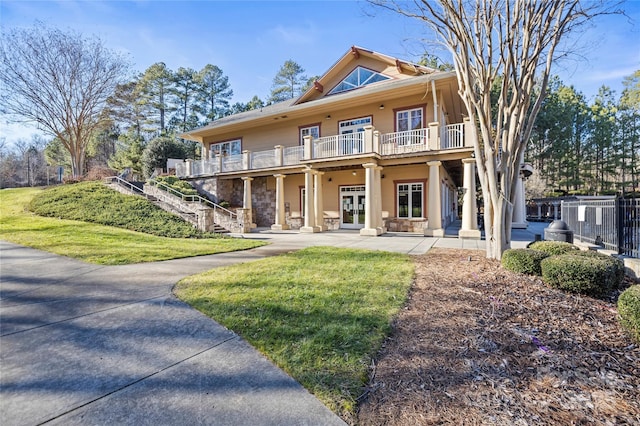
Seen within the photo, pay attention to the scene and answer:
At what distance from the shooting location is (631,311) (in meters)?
3.07

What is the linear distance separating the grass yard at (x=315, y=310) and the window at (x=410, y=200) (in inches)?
338

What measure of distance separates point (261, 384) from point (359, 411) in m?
0.83

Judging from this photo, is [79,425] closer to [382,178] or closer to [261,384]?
[261,384]

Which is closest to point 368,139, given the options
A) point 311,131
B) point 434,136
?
point 434,136

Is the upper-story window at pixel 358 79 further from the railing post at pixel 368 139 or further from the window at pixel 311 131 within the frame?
the railing post at pixel 368 139

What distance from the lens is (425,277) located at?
5.43 meters

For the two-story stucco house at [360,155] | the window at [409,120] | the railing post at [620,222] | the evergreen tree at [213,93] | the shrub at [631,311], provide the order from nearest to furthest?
the shrub at [631,311] → the railing post at [620,222] → the two-story stucco house at [360,155] → the window at [409,120] → the evergreen tree at [213,93]

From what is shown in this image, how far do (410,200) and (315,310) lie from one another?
12121 millimetres

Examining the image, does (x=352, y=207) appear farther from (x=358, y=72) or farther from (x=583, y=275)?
(x=583, y=275)

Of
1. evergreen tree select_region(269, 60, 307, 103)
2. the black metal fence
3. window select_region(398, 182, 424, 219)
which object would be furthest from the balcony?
evergreen tree select_region(269, 60, 307, 103)

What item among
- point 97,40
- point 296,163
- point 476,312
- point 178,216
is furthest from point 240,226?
point 97,40

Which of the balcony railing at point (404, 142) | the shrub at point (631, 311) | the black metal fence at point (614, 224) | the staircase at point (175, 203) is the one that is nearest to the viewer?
the shrub at point (631, 311)

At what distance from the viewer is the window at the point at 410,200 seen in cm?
1463

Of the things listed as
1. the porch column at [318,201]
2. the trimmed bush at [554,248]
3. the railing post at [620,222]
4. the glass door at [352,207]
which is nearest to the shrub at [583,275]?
the trimmed bush at [554,248]
